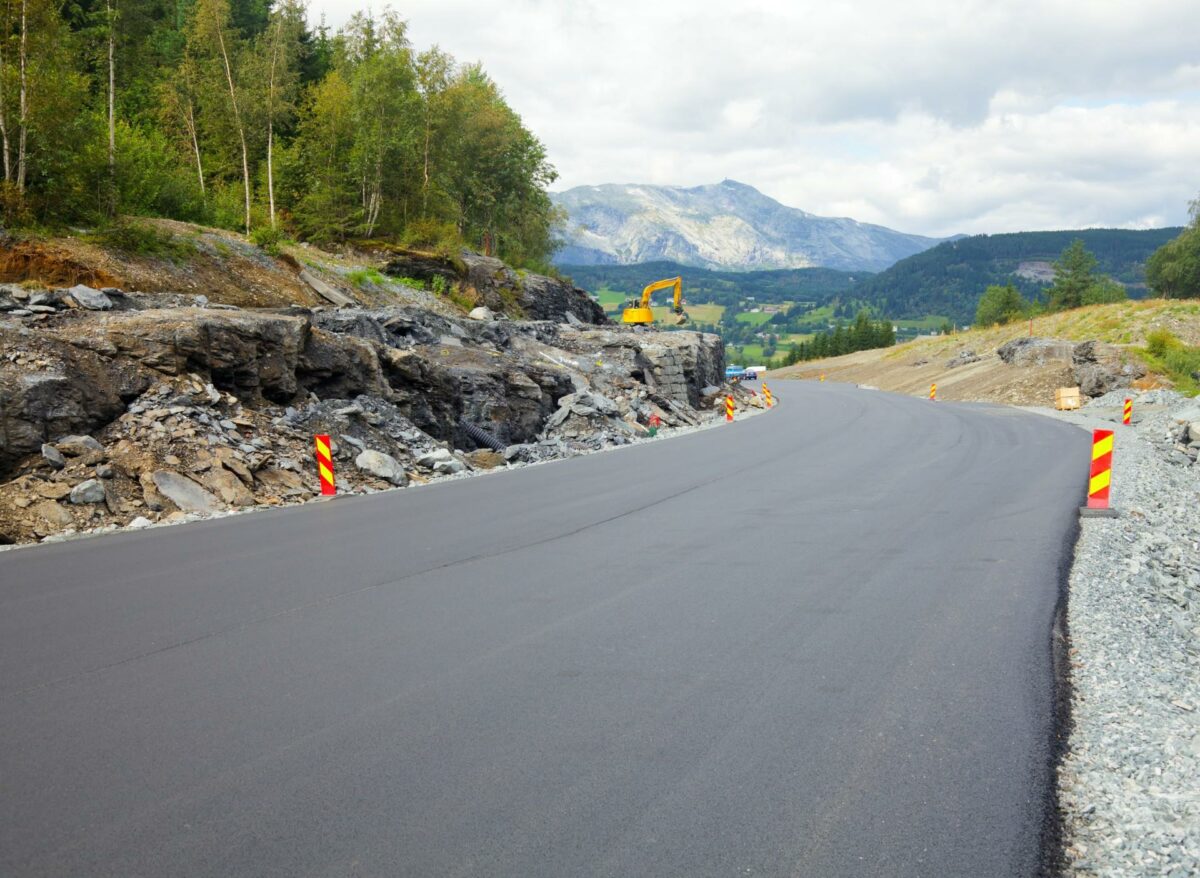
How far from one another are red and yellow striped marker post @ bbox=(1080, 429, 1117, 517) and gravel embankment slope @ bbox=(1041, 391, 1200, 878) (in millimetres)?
325

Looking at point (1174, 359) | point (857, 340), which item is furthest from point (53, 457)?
point (857, 340)

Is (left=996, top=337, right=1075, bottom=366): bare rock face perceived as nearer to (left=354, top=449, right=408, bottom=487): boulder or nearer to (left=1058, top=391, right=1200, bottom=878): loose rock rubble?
(left=1058, top=391, right=1200, bottom=878): loose rock rubble

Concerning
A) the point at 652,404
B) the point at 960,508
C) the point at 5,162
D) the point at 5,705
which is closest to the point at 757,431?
the point at 652,404

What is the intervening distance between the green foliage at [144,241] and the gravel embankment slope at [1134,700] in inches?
798

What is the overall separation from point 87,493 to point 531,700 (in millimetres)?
9031

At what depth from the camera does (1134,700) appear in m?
4.90

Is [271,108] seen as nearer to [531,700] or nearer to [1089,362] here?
[531,700]

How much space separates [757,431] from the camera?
79.4 feet

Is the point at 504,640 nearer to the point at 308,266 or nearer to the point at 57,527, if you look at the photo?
the point at 57,527

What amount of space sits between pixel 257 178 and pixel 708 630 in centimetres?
3486

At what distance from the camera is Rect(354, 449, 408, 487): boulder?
14.6 meters

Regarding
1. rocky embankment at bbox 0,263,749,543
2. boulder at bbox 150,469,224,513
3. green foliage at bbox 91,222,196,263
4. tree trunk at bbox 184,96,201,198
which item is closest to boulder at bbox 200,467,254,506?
rocky embankment at bbox 0,263,749,543

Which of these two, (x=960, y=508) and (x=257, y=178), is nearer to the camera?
(x=960, y=508)

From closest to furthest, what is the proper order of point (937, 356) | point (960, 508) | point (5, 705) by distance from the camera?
1. point (5, 705)
2. point (960, 508)
3. point (937, 356)
